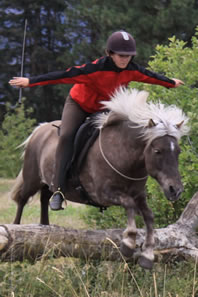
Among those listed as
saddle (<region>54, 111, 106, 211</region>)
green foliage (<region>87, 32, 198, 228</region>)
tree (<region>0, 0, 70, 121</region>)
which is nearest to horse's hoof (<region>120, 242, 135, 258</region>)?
saddle (<region>54, 111, 106, 211</region>)

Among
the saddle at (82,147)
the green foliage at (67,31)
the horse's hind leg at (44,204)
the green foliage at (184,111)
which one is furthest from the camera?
the green foliage at (67,31)

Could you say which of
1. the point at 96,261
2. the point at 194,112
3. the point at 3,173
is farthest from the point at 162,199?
the point at 3,173

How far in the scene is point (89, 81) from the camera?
16.0 ft

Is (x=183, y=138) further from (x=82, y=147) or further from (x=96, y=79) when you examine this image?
(x=96, y=79)

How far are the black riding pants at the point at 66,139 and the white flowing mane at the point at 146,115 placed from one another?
401 millimetres

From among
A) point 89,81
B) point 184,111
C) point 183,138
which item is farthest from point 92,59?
point 89,81

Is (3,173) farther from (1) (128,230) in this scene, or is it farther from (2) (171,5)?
(1) (128,230)

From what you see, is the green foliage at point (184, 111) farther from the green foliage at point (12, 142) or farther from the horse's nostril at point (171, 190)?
the green foliage at point (12, 142)

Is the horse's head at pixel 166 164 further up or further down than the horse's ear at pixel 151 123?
further down

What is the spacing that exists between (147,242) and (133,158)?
0.86 m

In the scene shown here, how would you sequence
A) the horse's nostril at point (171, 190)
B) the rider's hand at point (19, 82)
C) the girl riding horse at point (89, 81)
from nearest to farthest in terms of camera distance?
the horse's nostril at point (171, 190), the rider's hand at point (19, 82), the girl riding horse at point (89, 81)

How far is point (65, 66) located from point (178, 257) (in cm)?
1878

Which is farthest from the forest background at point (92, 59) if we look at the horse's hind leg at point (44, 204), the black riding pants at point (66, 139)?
the horse's hind leg at point (44, 204)

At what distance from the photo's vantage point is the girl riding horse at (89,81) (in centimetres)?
465
